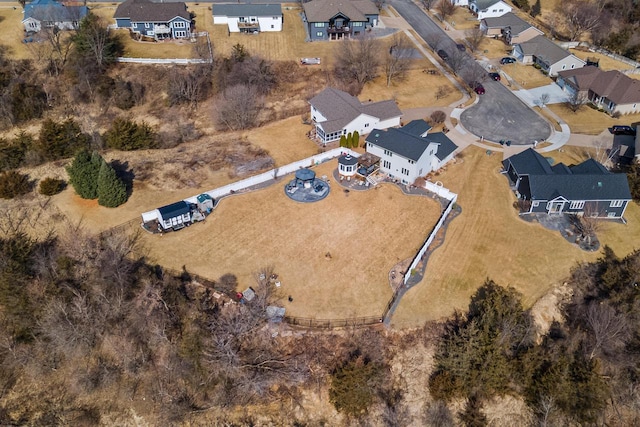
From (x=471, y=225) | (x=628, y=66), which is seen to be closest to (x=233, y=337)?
(x=471, y=225)

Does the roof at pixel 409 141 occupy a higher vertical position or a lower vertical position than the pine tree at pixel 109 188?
higher

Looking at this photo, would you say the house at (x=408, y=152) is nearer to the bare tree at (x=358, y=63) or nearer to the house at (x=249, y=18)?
the bare tree at (x=358, y=63)

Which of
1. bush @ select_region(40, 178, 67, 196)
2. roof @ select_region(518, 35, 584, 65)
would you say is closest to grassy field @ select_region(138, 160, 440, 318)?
bush @ select_region(40, 178, 67, 196)

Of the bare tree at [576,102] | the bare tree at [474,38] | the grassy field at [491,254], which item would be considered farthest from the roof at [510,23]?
the grassy field at [491,254]

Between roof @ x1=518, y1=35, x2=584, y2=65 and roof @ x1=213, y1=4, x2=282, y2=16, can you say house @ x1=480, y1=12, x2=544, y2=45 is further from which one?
roof @ x1=213, y1=4, x2=282, y2=16

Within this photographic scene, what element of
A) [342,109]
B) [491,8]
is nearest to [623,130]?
[342,109]

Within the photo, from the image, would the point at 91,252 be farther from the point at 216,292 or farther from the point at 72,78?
the point at 72,78
